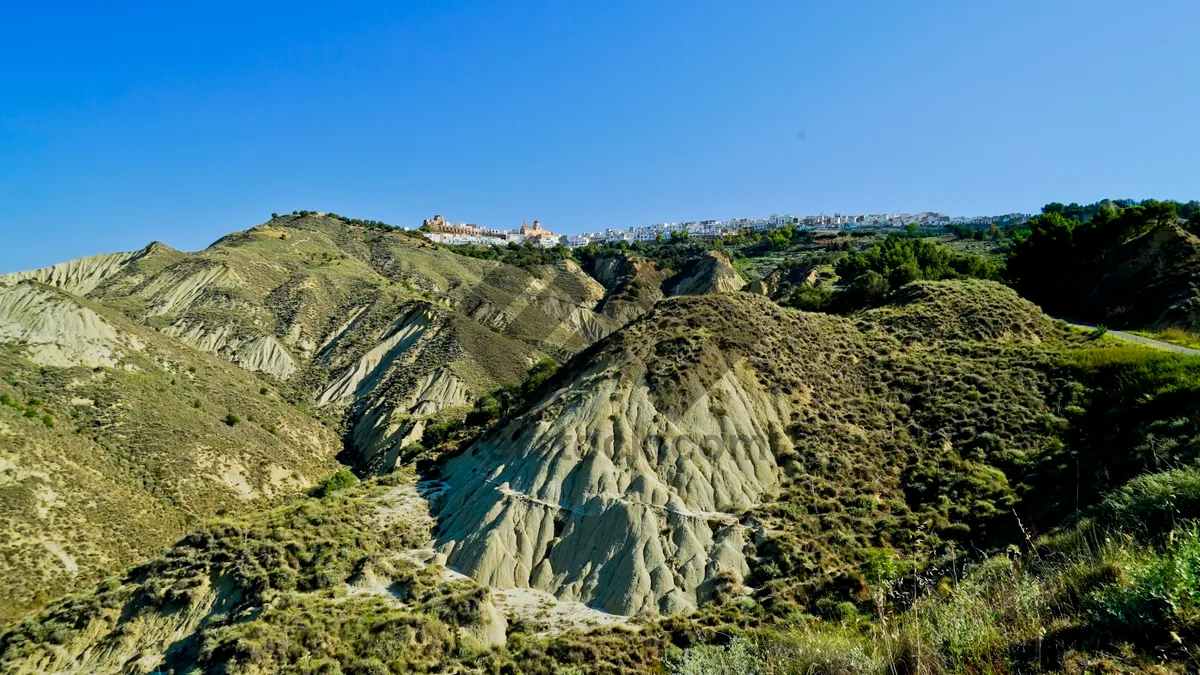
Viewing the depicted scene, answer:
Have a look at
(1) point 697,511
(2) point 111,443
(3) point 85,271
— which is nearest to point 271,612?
(1) point 697,511

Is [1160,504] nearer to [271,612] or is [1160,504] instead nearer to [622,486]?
[622,486]

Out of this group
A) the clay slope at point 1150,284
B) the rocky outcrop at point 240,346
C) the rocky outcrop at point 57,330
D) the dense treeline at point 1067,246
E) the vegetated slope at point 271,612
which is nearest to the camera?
the vegetated slope at point 271,612

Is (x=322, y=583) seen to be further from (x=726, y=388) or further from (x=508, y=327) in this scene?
(x=508, y=327)

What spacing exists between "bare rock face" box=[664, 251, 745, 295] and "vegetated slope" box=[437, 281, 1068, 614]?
57773 millimetres

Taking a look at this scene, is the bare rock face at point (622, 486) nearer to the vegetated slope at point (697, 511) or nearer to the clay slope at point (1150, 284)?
the vegetated slope at point (697, 511)

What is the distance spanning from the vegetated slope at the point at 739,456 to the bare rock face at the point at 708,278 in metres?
57.8

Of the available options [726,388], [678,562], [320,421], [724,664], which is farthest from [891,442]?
[320,421]

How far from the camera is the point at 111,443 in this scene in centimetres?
3691

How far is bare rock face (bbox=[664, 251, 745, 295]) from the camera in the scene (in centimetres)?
Answer: 9117

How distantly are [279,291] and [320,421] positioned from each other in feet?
88.9

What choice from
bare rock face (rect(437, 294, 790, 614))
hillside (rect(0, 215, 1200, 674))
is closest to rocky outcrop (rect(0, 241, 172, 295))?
hillside (rect(0, 215, 1200, 674))

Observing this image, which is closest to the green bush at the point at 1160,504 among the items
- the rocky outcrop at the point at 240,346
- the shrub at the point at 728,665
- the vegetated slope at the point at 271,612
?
the shrub at the point at 728,665

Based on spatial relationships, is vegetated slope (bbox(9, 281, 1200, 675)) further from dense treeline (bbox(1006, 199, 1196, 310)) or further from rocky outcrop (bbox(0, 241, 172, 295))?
rocky outcrop (bbox(0, 241, 172, 295))

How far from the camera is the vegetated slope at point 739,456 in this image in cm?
Result: 2122
